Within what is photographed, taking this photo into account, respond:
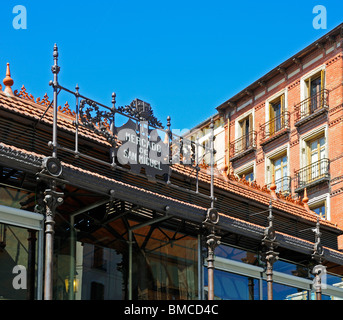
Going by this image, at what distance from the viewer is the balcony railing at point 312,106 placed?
44625 mm

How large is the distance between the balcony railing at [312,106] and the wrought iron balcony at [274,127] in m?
1.10

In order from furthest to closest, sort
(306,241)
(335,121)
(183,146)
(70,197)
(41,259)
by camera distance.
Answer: (335,121) → (306,241) → (183,146) → (70,197) → (41,259)

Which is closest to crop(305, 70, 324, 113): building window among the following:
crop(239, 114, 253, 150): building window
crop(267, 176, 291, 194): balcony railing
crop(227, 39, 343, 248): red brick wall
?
crop(227, 39, 343, 248): red brick wall

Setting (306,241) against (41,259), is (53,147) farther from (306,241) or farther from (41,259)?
(306,241)

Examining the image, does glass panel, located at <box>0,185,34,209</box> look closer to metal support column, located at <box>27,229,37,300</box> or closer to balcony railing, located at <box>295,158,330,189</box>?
metal support column, located at <box>27,229,37,300</box>

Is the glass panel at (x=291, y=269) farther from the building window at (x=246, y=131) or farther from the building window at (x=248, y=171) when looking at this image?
the building window at (x=246, y=131)

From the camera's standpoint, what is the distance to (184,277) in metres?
25.0

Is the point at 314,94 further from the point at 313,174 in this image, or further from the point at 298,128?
the point at 313,174

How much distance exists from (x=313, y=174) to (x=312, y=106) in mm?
3977

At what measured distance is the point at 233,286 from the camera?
85.7 feet

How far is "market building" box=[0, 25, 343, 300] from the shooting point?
20.8 metres

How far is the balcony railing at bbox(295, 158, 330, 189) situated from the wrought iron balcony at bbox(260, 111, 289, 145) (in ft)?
10.6
